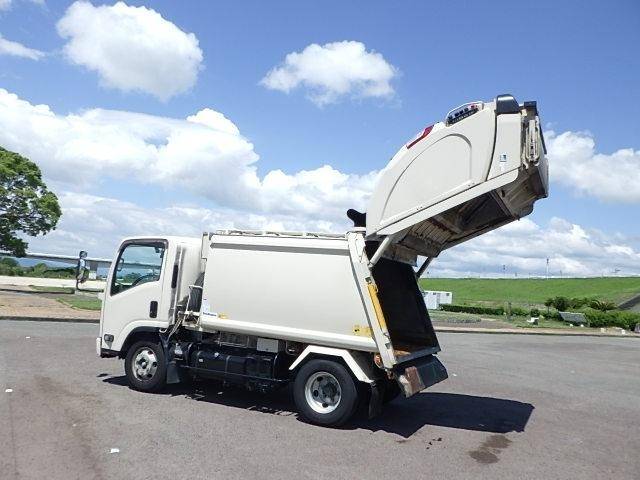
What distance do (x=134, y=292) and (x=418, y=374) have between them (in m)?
4.77

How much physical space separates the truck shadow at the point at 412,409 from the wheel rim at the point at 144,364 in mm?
413

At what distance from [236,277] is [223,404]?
77.1 inches

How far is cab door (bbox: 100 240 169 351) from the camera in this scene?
29.8 feet

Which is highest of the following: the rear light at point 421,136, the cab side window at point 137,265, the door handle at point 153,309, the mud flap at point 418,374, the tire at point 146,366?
the rear light at point 421,136

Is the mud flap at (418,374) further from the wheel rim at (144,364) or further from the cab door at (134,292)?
the wheel rim at (144,364)

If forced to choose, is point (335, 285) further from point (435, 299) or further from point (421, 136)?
point (435, 299)

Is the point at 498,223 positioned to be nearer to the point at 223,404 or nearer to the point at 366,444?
the point at 366,444

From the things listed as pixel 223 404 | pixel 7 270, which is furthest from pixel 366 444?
pixel 7 270

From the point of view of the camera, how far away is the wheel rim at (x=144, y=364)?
9000mm

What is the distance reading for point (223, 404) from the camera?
8594 mm

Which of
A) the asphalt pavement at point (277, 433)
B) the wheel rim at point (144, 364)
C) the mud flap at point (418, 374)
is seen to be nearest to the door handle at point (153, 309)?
the wheel rim at point (144, 364)

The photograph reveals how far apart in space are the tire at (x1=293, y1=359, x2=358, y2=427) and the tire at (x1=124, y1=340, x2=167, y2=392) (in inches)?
94.6

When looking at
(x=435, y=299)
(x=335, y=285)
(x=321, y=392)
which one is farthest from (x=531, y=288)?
(x=335, y=285)

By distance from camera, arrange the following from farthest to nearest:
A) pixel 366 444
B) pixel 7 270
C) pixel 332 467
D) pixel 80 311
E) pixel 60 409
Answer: pixel 7 270 → pixel 80 311 → pixel 60 409 → pixel 366 444 → pixel 332 467
